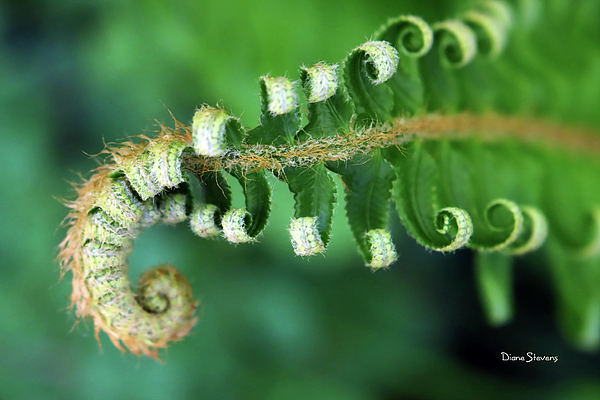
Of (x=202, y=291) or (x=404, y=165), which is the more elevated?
(x=404, y=165)

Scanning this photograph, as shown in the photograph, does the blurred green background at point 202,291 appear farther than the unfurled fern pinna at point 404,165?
Yes

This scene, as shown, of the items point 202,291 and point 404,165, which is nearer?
point 404,165

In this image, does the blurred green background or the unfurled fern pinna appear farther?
the blurred green background

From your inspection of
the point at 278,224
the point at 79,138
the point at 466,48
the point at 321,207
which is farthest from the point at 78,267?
the point at 79,138
